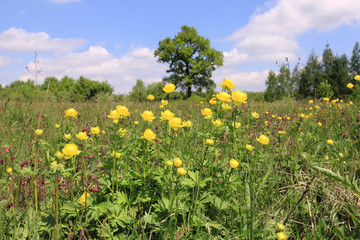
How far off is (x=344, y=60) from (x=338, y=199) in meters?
52.6

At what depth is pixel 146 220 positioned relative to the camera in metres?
1.42

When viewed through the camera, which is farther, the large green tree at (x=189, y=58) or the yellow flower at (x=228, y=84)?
the large green tree at (x=189, y=58)

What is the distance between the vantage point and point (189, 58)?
34.0 meters

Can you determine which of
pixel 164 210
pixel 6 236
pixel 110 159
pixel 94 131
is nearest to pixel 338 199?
pixel 164 210

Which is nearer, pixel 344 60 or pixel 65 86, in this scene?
pixel 344 60

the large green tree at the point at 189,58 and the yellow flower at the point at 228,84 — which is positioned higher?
the large green tree at the point at 189,58

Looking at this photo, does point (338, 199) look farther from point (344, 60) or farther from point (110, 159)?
point (344, 60)

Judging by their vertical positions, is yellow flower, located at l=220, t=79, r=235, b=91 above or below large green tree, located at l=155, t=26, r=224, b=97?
below

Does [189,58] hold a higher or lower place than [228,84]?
higher

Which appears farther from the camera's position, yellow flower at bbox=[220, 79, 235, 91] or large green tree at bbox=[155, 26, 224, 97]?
large green tree at bbox=[155, 26, 224, 97]

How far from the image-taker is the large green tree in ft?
112

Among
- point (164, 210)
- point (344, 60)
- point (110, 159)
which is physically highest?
point (344, 60)

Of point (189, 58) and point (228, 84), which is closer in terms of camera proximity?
point (228, 84)

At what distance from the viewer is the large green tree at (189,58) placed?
34125 mm
